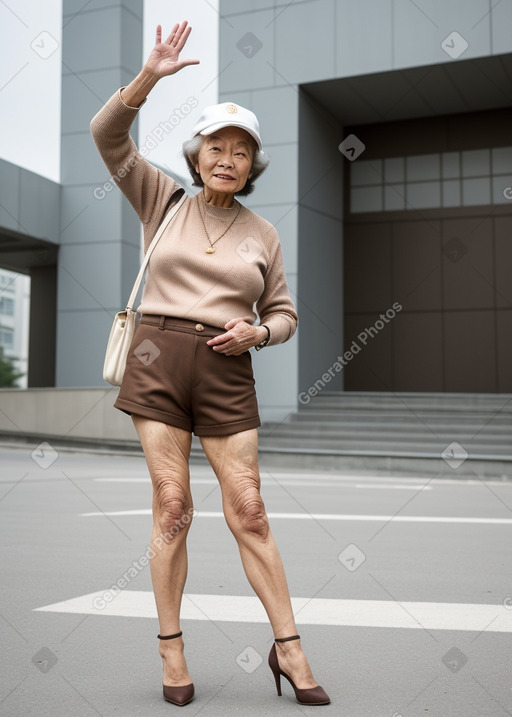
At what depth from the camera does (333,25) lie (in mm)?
17406

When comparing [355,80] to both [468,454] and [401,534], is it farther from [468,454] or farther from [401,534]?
[401,534]

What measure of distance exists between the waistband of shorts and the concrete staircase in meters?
11.2

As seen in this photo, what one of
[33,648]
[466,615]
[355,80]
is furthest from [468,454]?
[33,648]

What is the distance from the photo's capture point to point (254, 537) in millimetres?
2656

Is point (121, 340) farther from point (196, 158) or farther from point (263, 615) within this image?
point (263, 615)

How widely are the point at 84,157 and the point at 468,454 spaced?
11.5 meters

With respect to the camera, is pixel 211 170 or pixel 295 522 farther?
pixel 295 522

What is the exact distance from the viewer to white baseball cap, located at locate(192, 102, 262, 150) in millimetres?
2729

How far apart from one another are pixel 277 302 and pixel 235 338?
388 millimetres

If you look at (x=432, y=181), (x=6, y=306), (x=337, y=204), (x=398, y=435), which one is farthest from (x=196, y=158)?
(x=6, y=306)

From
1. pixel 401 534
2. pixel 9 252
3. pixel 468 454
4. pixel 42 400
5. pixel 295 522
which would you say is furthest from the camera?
pixel 9 252

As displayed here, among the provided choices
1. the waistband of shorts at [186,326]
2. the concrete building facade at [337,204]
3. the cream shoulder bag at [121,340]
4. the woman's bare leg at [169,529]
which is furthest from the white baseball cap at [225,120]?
the concrete building facade at [337,204]

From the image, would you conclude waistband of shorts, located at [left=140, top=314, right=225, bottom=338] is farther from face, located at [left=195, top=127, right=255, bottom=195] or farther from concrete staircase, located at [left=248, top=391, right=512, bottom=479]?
concrete staircase, located at [left=248, top=391, right=512, bottom=479]

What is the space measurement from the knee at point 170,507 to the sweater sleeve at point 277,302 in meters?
0.64
